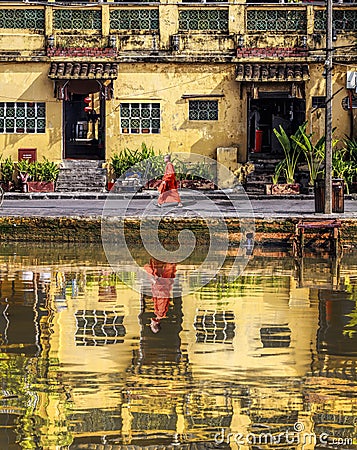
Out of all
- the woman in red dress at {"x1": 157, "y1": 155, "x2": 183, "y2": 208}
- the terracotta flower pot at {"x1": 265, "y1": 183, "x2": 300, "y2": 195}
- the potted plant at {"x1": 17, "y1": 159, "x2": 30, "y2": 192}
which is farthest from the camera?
the potted plant at {"x1": 17, "y1": 159, "x2": 30, "y2": 192}

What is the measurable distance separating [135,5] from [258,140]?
498 cm

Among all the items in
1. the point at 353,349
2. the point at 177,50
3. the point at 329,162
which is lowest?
the point at 353,349

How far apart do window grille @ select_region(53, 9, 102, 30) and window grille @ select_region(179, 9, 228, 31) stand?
2.17 m

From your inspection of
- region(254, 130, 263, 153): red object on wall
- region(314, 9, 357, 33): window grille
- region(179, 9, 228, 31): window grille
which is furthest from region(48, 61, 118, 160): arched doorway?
region(314, 9, 357, 33): window grille

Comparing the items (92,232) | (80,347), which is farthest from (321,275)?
(80,347)

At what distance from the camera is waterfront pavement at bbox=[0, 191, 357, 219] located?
1033 inches

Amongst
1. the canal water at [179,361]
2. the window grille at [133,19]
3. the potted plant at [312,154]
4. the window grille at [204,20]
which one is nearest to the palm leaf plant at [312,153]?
the potted plant at [312,154]

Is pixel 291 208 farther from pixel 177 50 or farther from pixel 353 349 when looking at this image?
pixel 353 349

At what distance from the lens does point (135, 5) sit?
3281 cm

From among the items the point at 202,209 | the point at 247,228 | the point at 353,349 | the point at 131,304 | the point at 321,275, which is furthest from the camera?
the point at 202,209

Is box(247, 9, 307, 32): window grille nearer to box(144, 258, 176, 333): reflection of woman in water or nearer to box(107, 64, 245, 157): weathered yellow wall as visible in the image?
box(107, 64, 245, 157): weathered yellow wall

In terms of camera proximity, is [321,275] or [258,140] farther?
[258,140]

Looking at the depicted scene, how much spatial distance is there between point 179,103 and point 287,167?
11.6 feet

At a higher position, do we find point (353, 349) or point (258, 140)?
point (258, 140)
